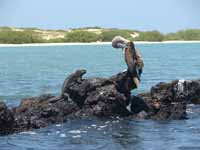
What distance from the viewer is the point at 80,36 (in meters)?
124

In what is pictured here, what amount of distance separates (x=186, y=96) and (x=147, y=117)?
10.6 ft

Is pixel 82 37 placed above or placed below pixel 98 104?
below

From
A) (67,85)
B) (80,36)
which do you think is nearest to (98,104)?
(67,85)

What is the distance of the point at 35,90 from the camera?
3116 centimetres

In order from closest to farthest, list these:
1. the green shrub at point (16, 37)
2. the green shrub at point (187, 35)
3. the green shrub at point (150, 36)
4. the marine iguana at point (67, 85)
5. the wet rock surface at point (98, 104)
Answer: the wet rock surface at point (98, 104)
the marine iguana at point (67, 85)
the green shrub at point (16, 37)
the green shrub at point (150, 36)
the green shrub at point (187, 35)

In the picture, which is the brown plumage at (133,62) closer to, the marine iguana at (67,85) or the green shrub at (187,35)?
the marine iguana at (67,85)

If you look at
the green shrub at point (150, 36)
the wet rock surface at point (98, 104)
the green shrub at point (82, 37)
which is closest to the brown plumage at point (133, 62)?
the wet rock surface at point (98, 104)

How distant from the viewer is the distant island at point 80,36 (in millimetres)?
119500

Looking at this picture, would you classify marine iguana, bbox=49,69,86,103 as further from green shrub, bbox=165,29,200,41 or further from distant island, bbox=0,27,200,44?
green shrub, bbox=165,29,200,41

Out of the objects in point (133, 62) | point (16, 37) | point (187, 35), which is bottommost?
point (187, 35)

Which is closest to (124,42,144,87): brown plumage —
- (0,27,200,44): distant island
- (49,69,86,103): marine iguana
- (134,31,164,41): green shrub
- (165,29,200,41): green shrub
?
(49,69,86,103): marine iguana

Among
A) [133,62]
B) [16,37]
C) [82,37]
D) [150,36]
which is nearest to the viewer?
[133,62]

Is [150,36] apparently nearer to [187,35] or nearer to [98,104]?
[187,35]

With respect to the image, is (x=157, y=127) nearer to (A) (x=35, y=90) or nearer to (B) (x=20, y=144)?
(B) (x=20, y=144)
